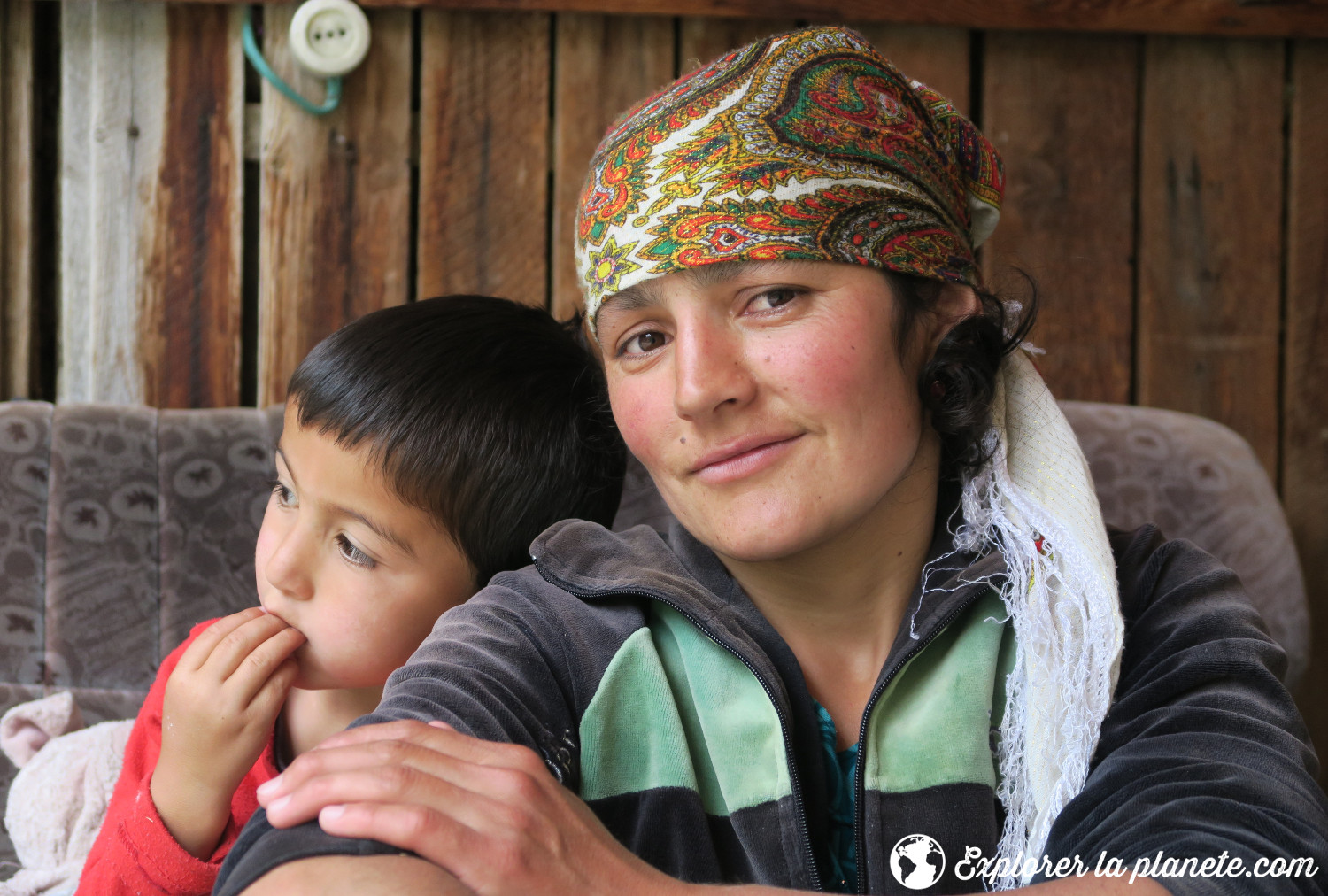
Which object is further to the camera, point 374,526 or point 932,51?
point 932,51

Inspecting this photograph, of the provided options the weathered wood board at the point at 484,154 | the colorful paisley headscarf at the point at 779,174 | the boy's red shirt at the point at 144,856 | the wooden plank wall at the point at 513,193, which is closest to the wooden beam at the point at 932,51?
the wooden plank wall at the point at 513,193

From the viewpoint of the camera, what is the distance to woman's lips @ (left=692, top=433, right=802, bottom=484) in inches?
49.0

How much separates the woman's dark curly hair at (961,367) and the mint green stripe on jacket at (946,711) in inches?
8.4

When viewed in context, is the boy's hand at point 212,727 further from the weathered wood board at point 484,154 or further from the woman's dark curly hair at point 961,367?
the weathered wood board at point 484,154

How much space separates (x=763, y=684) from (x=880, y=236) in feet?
1.79

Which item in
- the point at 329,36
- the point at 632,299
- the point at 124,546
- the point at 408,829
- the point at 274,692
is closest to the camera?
the point at 408,829

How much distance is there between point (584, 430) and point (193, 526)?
30.6 inches

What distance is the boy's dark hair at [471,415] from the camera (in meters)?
1.55

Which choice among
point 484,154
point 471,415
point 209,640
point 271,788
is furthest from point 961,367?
point 484,154

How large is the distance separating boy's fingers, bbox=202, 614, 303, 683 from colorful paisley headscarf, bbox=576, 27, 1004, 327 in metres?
0.61

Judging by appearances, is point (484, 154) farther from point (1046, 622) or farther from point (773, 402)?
point (1046, 622)

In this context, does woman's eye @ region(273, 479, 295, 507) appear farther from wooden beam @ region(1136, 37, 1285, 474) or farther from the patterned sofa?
wooden beam @ region(1136, 37, 1285, 474)

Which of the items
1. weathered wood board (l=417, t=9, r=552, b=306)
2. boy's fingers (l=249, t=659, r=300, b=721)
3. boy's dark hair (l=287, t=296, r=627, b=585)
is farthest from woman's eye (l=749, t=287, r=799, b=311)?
weathered wood board (l=417, t=9, r=552, b=306)

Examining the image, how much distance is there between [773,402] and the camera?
1.24 m
